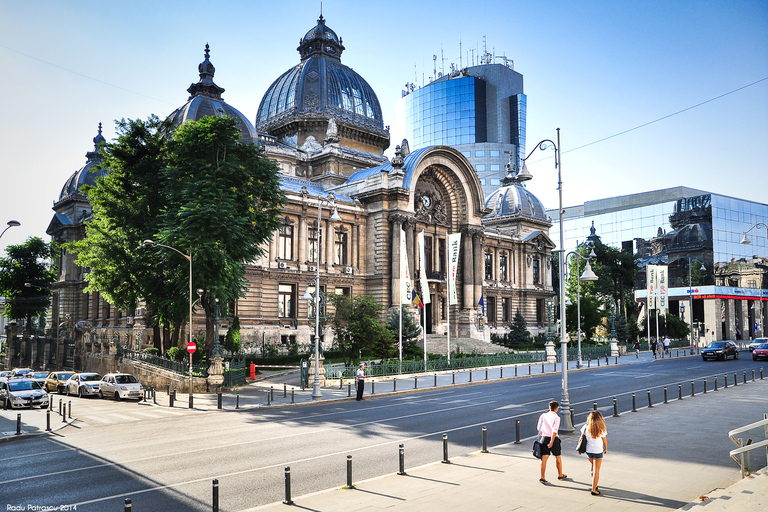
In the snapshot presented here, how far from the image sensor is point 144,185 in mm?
40031

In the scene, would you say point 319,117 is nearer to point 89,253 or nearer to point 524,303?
point 89,253

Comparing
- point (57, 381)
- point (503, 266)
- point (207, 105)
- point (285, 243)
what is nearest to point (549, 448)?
point (57, 381)

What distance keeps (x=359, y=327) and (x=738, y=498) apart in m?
29.8

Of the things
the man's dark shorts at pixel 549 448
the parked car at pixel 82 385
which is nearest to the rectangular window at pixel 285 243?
the parked car at pixel 82 385

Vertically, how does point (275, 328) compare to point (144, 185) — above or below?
below

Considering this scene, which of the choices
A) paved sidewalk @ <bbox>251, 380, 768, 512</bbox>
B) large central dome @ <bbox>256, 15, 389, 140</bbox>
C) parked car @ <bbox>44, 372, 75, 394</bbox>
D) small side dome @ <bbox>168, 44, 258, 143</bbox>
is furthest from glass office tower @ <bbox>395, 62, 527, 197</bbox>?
paved sidewalk @ <bbox>251, 380, 768, 512</bbox>

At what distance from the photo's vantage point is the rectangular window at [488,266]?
7738cm

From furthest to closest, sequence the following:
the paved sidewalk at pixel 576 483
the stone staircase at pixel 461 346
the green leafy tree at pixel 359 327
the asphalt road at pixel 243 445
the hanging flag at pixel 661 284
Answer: the hanging flag at pixel 661 284
the stone staircase at pixel 461 346
the green leafy tree at pixel 359 327
the asphalt road at pixel 243 445
the paved sidewalk at pixel 576 483

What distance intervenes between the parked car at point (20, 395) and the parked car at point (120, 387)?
3204 mm

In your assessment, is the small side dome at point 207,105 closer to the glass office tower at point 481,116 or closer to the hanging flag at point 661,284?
the hanging flag at point 661,284

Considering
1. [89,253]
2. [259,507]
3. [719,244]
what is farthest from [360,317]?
[719,244]

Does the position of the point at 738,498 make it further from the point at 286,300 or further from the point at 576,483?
the point at 286,300

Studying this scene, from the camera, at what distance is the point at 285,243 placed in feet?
181

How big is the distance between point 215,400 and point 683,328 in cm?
7195
